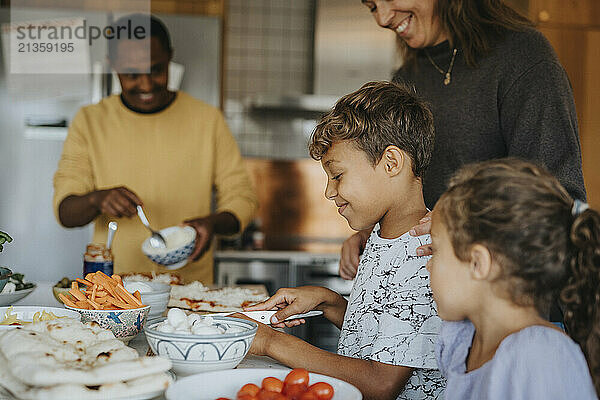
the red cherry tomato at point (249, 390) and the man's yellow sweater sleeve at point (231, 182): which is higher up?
the man's yellow sweater sleeve at point (231, 182)

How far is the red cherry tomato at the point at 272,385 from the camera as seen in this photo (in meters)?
0.98

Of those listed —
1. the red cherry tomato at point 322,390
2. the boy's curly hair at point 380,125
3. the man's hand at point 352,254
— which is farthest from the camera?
the man's hand at point 352,254

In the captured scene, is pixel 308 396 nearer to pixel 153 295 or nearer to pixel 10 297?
pixel 153 295

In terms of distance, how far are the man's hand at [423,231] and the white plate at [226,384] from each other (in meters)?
0.39

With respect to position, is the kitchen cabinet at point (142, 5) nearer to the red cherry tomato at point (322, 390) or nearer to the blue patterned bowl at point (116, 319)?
the blue patterned bowl at point (116, 319)

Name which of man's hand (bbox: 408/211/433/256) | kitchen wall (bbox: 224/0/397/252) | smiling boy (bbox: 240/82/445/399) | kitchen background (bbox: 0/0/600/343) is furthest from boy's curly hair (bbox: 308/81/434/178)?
kitchen wall (bbox: 224/0/397/252)

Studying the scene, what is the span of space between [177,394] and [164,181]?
2.10m

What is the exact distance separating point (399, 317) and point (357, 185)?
0.31m

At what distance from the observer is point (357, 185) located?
1.42 metres

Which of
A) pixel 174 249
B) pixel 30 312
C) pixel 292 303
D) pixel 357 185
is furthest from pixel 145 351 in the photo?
pixel 174 249

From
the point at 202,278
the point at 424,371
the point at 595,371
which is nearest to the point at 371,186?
the point at 424,371

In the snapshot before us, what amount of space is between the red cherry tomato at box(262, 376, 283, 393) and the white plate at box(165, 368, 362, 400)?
0.14 feet

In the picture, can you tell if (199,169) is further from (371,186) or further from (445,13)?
(371,186)

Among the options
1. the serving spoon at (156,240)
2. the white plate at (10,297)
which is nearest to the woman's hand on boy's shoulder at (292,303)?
the white plate at (10,297)
